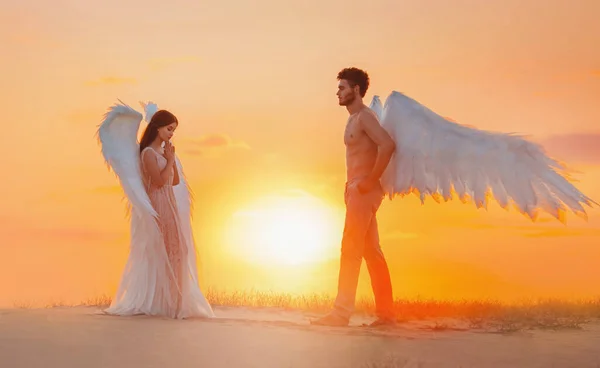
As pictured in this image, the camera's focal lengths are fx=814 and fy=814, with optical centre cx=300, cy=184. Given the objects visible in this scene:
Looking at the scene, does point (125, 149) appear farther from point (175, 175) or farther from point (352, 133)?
point (352, 133)

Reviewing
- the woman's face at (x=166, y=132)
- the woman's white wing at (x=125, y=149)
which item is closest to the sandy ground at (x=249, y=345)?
the woman's white wing at (x=125, y=149)

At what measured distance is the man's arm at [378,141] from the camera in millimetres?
9312

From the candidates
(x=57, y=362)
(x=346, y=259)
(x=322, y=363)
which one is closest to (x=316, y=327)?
(x=346, y=259)

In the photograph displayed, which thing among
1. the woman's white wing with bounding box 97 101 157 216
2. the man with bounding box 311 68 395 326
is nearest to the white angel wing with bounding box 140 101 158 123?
the woman's white wing with bounding box 97 101 157 216

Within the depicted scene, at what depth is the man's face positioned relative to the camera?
960 cm

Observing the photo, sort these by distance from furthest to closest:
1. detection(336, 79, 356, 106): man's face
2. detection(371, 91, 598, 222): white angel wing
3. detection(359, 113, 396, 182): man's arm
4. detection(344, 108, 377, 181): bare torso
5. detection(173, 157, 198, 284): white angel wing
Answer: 1. detection(173, 157, 198, 284): white angel wing
2. detection(336, 79, 356, 106): man's face
3. detection(344, 108, 377, 181): bare torso
4. detection(359, 113, 396, 182): man's arm
5. detection(371, 91, 598, 222): white angel wing

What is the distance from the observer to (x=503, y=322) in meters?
10.7

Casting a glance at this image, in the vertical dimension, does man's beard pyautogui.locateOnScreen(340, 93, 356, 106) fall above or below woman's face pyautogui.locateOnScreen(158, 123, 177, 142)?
above

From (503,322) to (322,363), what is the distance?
4.14 meters

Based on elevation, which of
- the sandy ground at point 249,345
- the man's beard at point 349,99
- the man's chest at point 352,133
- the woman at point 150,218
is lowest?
the sandy ground at point 249,345

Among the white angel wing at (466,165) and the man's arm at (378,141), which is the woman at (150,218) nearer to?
the man's arm at (378,141)

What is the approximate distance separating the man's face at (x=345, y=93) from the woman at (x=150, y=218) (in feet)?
6.51

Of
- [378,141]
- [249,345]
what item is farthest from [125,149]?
[249,345]

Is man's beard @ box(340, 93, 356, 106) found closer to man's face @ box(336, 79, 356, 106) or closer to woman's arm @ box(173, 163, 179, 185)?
man's face @ box(336, 79, 356, 106)
